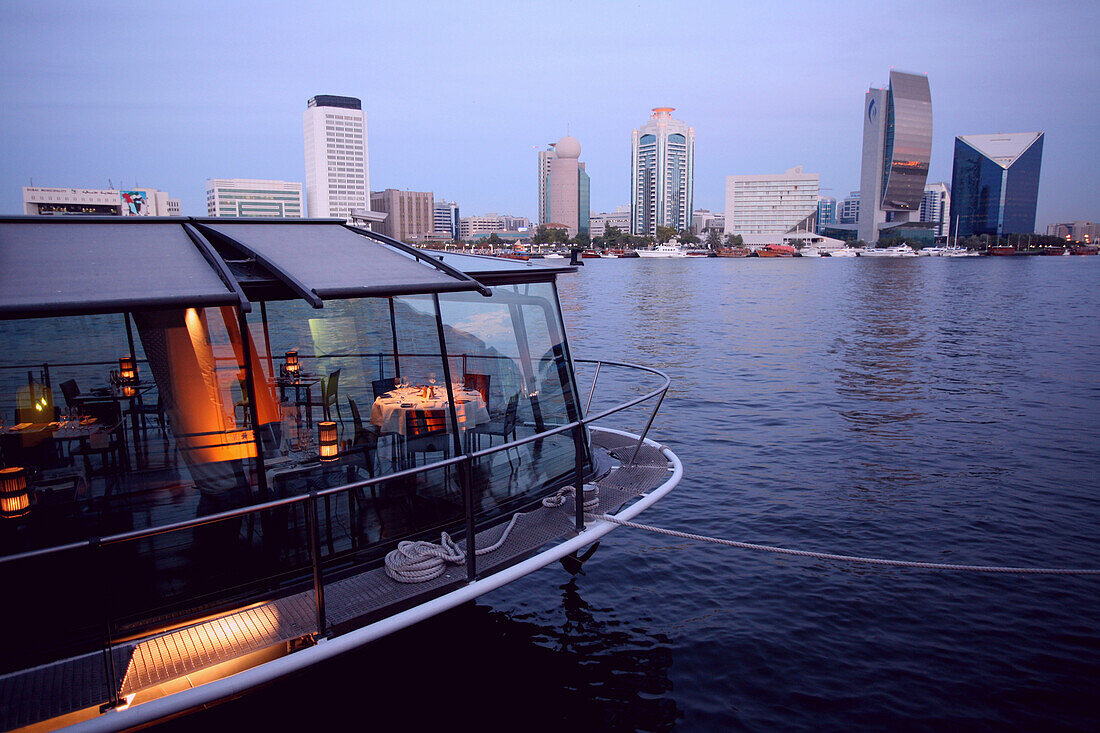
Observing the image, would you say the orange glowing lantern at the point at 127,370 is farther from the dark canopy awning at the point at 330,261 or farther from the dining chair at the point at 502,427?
the dining chair at the point at 502,427

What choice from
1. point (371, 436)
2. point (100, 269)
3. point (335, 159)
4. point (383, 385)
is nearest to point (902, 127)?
point (335, 159)

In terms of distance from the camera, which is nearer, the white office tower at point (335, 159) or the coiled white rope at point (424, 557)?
the coiled white rope at point (424, 557)

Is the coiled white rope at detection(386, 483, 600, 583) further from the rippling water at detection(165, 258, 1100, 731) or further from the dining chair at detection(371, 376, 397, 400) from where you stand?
the dining chair at detection(371, 376, 397, 400)

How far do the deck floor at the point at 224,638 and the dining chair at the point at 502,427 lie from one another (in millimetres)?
1251

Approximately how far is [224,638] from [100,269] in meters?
2.81

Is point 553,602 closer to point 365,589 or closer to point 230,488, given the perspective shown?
Answer: point 365,589

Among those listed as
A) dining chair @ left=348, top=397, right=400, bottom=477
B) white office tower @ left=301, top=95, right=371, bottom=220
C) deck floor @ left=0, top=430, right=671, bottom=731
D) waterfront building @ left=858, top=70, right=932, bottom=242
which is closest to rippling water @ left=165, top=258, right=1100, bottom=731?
deck floor @ left=0, top=430, right=671, bottom=731

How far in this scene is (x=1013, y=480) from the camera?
45.2 feet

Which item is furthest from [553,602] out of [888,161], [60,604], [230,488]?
[888,161]

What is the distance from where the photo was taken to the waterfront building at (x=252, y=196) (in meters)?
23.3

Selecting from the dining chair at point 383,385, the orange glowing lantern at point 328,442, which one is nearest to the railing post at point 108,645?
the orange glowing lantern at point 328,442

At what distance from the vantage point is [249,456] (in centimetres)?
602

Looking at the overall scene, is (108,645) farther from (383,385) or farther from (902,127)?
(902,127)

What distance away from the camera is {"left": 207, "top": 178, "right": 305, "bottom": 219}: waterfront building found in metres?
23.3
